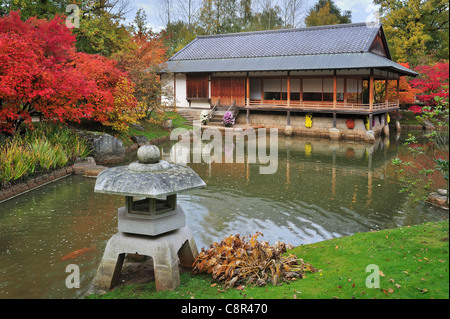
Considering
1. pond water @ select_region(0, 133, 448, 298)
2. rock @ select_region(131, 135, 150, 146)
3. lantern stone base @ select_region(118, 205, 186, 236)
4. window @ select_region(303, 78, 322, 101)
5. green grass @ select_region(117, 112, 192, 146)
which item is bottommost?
pond water @ select_region(0, 133, 448, 298)

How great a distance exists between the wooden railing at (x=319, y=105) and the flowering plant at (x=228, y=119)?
215 centimetres

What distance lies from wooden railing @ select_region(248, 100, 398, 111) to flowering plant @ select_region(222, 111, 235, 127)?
Result: 2.15 metres

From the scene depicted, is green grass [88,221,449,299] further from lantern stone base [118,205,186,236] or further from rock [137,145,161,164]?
rock [137,145,161,164]

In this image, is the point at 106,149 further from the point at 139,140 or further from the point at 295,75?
the point at 295,75

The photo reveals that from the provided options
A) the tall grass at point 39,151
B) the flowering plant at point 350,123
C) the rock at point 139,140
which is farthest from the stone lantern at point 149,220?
the flowering plant at point 350,123

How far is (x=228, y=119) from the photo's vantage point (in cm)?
2506

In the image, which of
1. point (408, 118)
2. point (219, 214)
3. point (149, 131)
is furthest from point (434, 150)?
point (408, 118)

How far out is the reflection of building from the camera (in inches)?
923

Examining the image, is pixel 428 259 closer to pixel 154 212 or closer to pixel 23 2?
pixel 154 212

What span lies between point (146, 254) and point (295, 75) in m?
22.2

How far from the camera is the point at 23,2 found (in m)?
19.8

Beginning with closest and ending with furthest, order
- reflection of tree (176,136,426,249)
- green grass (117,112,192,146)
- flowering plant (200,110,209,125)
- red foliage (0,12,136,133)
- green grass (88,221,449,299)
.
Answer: green grass (88,221,449,299) → reflection of tree (176,136,426,249) → red foliage (0,12,136,133) → green grass (117,112,192,146) → flowering plant (200,110,209,125)

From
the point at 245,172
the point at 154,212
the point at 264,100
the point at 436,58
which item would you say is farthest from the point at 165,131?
the point at 436,58


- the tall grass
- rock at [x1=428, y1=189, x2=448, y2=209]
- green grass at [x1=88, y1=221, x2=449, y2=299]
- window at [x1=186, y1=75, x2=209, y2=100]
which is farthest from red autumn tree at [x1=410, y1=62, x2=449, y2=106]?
the tall grass
